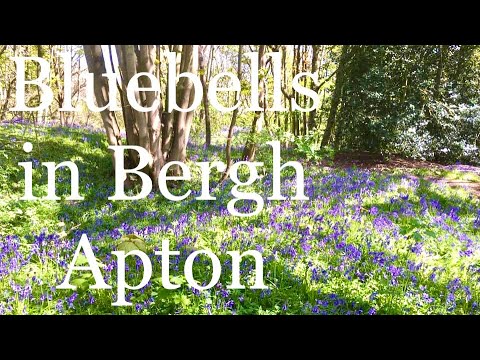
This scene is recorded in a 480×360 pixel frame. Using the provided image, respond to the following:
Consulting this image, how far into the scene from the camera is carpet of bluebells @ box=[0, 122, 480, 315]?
3.41 meters

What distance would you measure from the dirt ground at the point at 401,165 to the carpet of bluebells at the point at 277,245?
10 cm

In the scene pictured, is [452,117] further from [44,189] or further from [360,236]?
[44,189]

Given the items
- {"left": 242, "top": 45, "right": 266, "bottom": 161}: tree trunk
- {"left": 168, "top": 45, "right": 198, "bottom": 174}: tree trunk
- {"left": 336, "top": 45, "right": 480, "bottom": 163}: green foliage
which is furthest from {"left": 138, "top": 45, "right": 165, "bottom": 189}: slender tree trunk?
{"left": 336, "top": 45, "right": 480, "bottom": 163}: green foliage

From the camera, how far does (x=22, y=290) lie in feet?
11.0

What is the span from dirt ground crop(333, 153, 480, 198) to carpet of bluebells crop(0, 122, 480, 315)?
10 centimetres

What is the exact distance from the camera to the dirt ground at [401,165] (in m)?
5.74

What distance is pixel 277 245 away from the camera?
13.9ft

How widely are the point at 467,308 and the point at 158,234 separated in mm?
3157

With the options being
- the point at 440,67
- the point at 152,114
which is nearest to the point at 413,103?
the point at 440,67

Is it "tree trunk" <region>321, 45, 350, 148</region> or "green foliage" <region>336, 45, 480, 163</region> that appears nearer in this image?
"green foliage" <region>336, 45, 480, 163</region>

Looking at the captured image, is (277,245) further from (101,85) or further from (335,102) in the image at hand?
(335,102)

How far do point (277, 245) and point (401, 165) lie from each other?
4034 mm

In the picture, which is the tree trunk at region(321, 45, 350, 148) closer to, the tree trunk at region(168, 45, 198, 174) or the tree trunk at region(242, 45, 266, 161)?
the tree trunk at region(242, 45, 266, 161)
